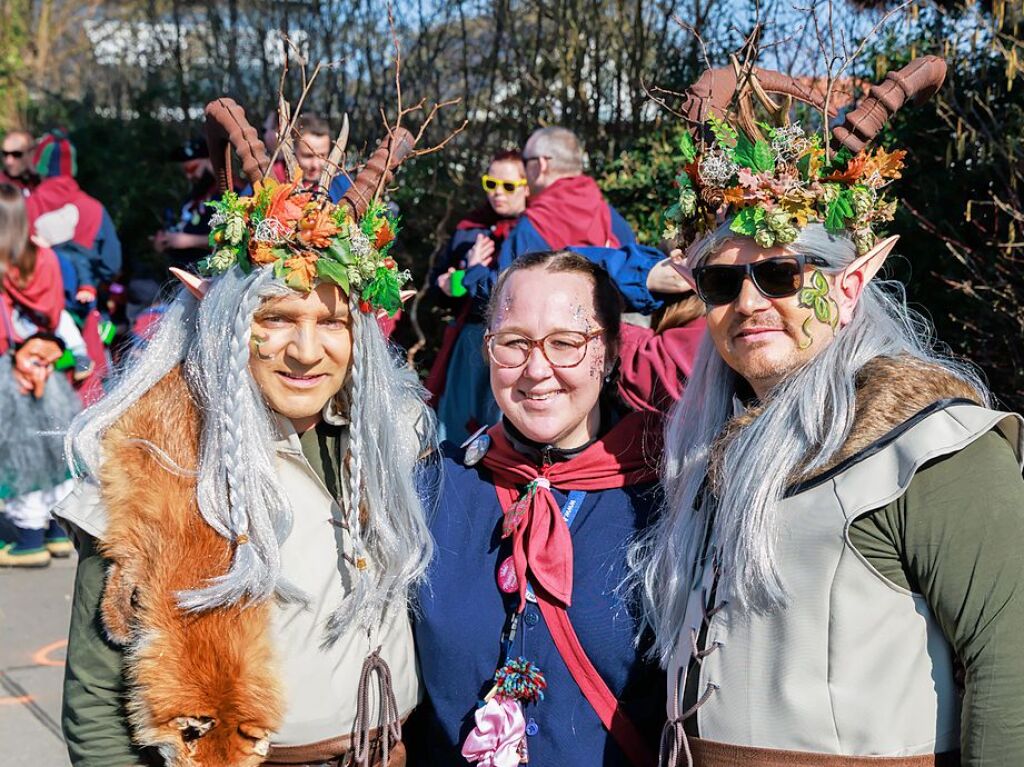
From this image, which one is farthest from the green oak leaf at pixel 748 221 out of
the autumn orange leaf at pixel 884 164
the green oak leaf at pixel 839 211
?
the autumn orange leaf at pixel 884 164

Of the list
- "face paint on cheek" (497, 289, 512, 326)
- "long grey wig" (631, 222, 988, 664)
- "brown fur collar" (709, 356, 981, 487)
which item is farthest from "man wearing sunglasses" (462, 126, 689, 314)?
"brown fur collar" (709, 356, 981, 487)

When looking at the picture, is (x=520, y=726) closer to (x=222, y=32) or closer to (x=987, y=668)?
(x=987, y=668)

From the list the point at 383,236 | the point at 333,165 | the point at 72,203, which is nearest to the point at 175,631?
the point at 383,236

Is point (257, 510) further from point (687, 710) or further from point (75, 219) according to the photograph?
point (75, 219)

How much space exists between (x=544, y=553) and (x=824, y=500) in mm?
736

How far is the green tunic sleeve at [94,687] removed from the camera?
7.91ft

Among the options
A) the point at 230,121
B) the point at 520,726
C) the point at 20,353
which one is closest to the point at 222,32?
the point at 20,353

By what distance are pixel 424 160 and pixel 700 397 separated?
6412 mm

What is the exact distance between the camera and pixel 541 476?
2834 millimetres

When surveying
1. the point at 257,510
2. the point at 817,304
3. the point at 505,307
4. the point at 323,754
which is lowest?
the point at 323,754

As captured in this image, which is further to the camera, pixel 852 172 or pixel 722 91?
pixel 722 91

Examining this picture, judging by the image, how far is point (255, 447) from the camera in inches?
99.7

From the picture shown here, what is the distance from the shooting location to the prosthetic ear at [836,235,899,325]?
2404 mm

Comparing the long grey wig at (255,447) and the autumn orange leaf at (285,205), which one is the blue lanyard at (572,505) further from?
the autumn orange leaf at (285,205)
